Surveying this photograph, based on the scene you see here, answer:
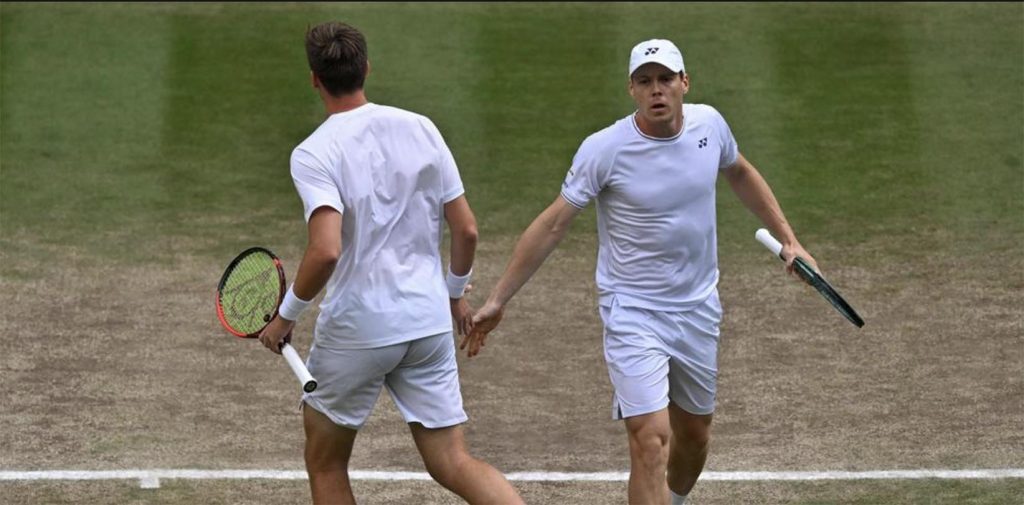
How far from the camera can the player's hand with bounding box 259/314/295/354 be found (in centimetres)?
712

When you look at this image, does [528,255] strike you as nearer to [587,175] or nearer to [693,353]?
[587,175]

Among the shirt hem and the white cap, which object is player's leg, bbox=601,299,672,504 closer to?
the shirt hem

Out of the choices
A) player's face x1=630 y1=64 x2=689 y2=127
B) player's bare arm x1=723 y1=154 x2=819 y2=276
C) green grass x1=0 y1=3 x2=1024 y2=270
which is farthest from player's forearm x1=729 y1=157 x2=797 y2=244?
green grass x1=0 y1=3 x2=1024 y2=270

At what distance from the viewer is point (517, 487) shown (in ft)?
29.3

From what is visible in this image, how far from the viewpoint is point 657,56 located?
25.2ft

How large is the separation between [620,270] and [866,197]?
21.6 ft

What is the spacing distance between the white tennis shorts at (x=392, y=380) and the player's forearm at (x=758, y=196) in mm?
1686

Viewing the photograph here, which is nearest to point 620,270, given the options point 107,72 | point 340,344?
point 340,344

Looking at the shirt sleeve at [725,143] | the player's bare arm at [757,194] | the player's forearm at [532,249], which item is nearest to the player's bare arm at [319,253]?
the player's forearm at [532,249]

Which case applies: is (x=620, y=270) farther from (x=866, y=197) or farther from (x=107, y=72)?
(x=107, y=72)

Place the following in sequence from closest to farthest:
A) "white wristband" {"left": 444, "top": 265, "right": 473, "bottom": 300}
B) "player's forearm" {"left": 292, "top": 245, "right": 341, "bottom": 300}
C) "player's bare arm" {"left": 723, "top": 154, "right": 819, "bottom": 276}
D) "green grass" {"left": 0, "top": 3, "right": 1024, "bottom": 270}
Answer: "player's forearm" {"left": 292, "top": 245, "right": 341, "bottom": 300} → "white wristband" {"left": 444, "top": 265, "right": 473, "bottom": 300} → "player's bare arm" {"left": 723, "top": 154, "right": 819, "bottom": 276} → "green grass" {"left": 0, "top": 3, "right": 1024, "bottom": 270}

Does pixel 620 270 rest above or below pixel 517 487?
above

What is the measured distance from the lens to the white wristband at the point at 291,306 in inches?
275

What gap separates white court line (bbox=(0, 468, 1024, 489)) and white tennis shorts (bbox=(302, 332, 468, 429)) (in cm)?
176
